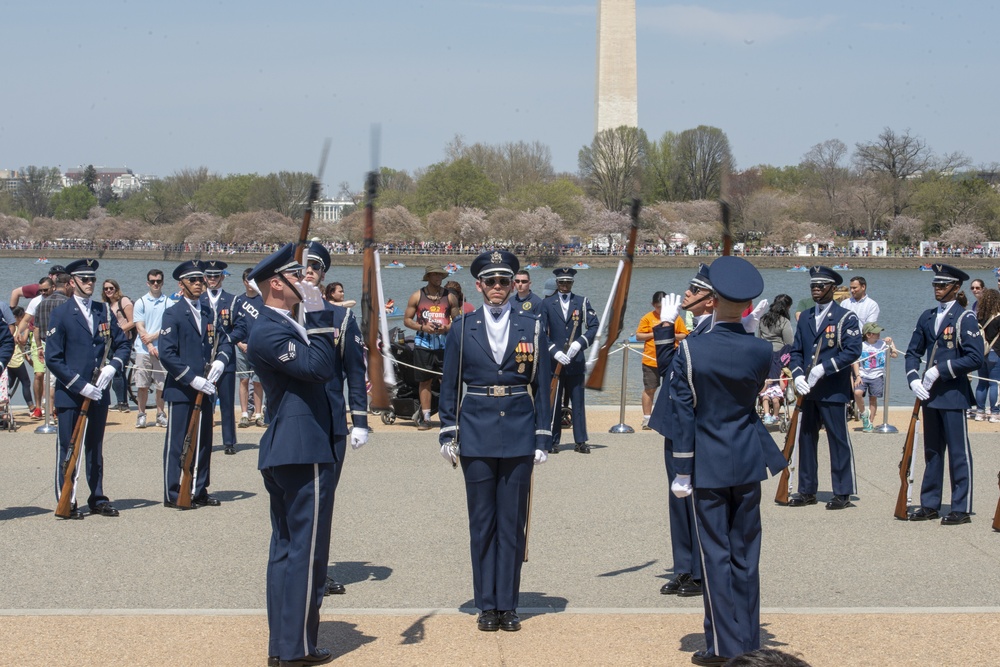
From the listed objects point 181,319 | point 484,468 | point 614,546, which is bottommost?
point 614,546

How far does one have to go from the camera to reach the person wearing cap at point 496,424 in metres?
6.78

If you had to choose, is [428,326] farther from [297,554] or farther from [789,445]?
[297,554]

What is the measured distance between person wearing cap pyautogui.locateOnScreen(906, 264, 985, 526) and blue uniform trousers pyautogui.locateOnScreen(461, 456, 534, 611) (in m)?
4.08

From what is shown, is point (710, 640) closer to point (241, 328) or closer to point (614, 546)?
point (614, 546)

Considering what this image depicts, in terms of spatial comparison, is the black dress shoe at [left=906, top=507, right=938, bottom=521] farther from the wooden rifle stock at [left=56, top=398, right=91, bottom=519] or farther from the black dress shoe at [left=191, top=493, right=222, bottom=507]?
the wooden rifle stock at [left=56, top=398, right=91, bottom=519]

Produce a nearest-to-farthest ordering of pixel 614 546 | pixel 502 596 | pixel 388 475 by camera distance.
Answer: pixel 502 596
pixel 614 546
pixel 388 475

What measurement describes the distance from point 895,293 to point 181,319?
59.1 meters

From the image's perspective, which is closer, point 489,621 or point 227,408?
point 489,621

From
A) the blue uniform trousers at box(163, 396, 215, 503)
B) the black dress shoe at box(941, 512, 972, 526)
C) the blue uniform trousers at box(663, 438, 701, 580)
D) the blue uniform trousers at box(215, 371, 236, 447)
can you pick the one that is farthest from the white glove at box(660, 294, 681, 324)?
the blue uniform trousers at box(215, 371, 236, 447)

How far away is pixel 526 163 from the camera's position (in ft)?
415

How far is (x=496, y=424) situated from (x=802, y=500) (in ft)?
13.9

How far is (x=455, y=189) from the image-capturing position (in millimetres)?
108500

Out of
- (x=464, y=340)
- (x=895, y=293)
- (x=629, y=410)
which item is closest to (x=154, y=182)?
(x=895, y=293)

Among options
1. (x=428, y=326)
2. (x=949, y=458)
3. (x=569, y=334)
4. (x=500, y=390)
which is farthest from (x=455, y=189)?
(x=500, y=390)
